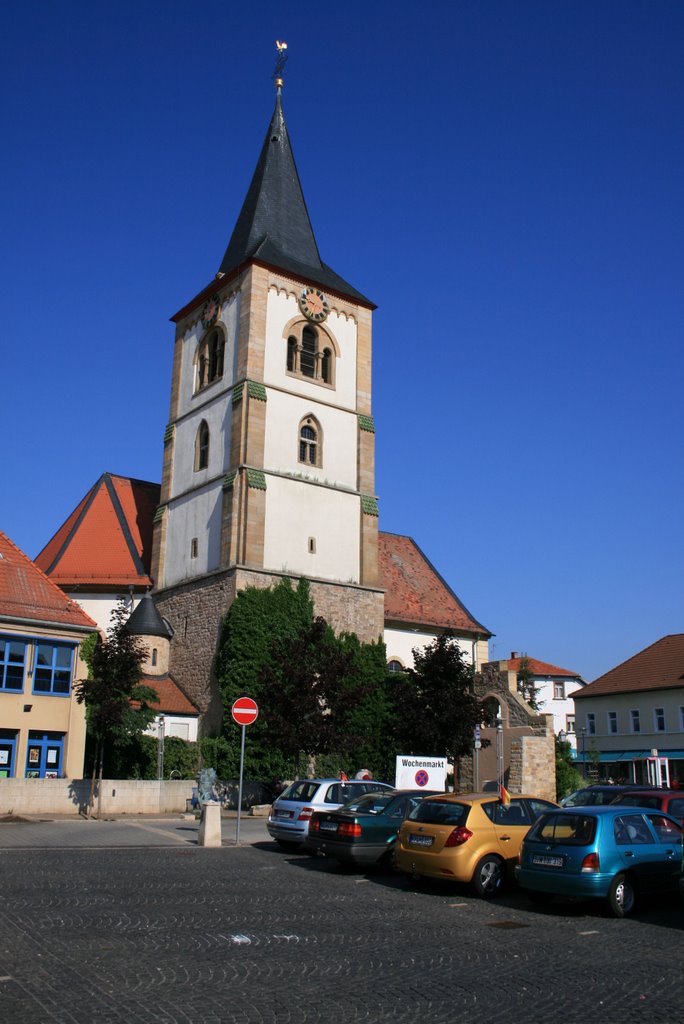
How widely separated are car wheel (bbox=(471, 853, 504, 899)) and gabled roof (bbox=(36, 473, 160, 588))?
28053mm

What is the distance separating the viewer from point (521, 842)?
1324 centimetres

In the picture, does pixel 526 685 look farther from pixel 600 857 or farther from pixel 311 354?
pixel 600 857

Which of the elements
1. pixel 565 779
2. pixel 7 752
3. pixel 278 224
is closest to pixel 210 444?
pixel 278 224

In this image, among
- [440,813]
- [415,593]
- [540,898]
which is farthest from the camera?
[415,593]

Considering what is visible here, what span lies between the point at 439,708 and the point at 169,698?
32.7 ft

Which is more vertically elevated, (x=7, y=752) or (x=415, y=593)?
(x=415, y=593)

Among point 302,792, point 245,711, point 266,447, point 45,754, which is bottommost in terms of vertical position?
point 302,792

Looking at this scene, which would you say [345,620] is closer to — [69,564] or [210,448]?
[210,448]

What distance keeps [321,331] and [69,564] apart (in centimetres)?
1439

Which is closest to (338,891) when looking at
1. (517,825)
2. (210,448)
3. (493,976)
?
(517,825)

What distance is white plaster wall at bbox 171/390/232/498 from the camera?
3803 cm

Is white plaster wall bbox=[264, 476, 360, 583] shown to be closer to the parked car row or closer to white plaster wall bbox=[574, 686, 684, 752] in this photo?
the parked car row

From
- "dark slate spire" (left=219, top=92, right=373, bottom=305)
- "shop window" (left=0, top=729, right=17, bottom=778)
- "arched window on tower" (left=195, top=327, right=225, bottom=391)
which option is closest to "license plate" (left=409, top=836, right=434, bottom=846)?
"shop window" (left=0, top=729, right=17, bottom=778)

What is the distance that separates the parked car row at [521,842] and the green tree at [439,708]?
14.8 metres
